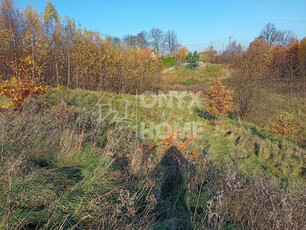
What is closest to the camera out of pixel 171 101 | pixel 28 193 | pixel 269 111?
pixel 28 193

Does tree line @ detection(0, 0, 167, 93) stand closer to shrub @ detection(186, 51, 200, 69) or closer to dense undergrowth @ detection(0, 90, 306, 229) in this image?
dense undergrowth @ detection(0, 90, 306, 229)

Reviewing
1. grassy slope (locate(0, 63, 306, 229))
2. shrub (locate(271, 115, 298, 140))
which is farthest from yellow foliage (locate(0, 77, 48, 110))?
shrub (locate(271, 115, 298, 140))

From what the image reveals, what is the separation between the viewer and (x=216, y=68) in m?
27.5

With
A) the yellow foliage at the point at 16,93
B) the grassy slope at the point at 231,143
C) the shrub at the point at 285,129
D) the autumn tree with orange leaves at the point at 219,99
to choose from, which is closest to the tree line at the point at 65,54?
the grassy slope at the point at 231,143

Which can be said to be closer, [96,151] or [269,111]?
[96,151]

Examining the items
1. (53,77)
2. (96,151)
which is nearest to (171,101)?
(53,77)

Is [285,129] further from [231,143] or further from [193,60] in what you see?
[193,60]

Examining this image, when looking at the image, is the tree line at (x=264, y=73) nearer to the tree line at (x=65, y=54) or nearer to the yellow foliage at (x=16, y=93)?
the tree line at (x=65, y=54)

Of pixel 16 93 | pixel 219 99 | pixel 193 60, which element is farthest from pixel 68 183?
pixel 193 60

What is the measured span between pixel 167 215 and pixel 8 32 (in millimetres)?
11881

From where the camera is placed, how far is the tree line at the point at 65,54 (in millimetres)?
10305

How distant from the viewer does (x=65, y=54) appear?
12.1 m

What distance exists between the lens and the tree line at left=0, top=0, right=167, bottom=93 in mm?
10305

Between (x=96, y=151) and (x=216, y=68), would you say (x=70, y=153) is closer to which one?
(x=96, y=151)
